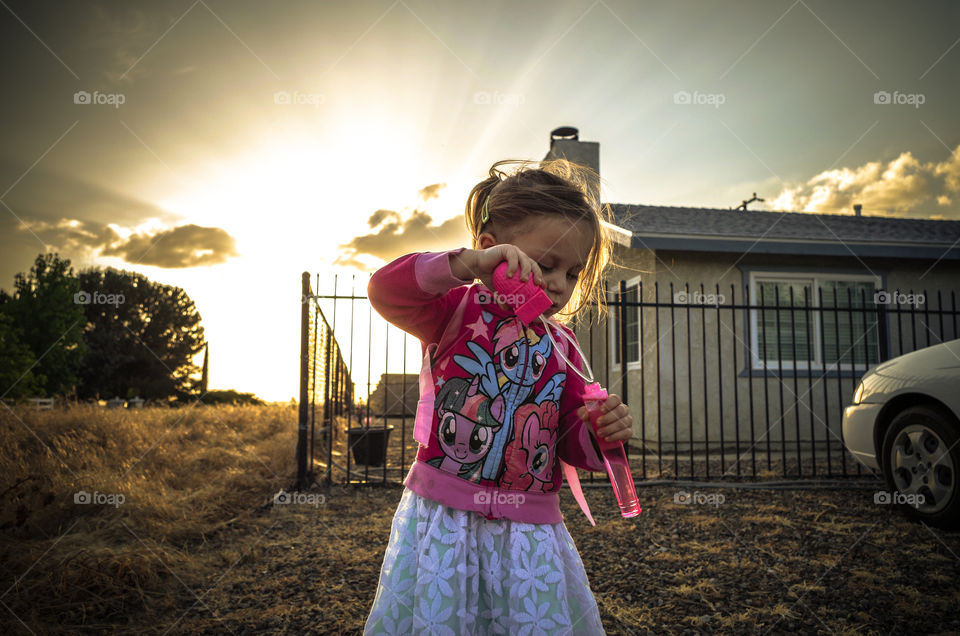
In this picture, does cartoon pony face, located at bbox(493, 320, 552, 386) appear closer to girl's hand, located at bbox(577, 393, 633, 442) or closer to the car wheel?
girl's hand, located at bbox(577, 393, 633, 442)

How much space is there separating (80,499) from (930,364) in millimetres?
6211

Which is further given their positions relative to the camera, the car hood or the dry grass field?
the car hood

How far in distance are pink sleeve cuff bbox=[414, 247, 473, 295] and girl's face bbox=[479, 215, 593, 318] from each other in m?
0.24

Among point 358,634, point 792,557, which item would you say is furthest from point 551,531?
point 792,557

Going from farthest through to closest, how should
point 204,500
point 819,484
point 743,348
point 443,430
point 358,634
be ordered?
1. point 743,348
2. point 819,484
3. point 204,500
4. point 358,634
5. point 443,430

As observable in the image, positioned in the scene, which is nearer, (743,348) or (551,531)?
(551,531)

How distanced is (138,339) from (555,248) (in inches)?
1506

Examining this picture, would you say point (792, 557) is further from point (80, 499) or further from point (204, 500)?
point (80, 499)

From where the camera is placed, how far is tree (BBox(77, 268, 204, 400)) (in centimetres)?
3369

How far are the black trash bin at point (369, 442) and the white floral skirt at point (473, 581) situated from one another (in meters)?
5.80

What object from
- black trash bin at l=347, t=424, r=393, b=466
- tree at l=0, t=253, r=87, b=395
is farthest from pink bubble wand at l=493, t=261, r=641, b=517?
tree at l=0, t=253, r=87, b=395

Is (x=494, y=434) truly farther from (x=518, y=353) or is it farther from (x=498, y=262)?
(x=498, y=262)

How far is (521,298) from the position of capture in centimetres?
120

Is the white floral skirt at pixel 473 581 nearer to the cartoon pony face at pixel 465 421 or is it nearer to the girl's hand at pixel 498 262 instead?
the cartoon pony face at pixel 465 421
